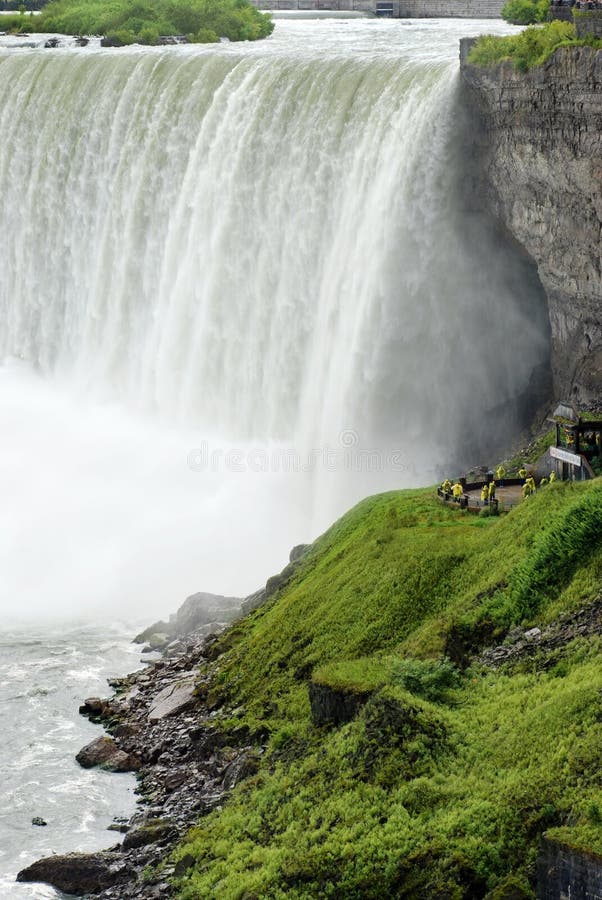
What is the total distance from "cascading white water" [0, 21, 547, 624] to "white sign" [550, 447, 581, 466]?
30.8ft

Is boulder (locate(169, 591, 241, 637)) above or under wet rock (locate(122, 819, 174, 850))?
above

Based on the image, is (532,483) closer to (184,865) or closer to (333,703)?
(333,703)

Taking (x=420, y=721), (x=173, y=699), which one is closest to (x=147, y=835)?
(x=420, y=721)

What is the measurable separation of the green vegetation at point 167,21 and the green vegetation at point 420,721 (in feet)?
133

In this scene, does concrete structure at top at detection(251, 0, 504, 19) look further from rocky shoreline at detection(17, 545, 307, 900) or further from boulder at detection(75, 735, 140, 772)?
boulder at detection(75, 735, 140, 772)

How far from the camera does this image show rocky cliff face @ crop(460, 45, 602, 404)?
1524 inches

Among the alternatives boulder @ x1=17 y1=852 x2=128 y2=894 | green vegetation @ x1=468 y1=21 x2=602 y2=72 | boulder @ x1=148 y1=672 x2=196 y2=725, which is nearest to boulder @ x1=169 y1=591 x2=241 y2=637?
boulder @ x1=148 y1=672 x2=196 y2=725

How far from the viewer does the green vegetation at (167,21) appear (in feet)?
234

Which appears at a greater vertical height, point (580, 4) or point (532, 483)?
point (580, 4)

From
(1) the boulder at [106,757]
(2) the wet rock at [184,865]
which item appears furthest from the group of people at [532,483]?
(2) the wet rock at [184,865]

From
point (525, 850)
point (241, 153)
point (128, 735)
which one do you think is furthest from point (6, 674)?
point (241, 153)

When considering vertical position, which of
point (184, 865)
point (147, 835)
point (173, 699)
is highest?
point (173, 699)

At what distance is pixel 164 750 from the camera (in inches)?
1231

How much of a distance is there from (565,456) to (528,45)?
11.3 metres
